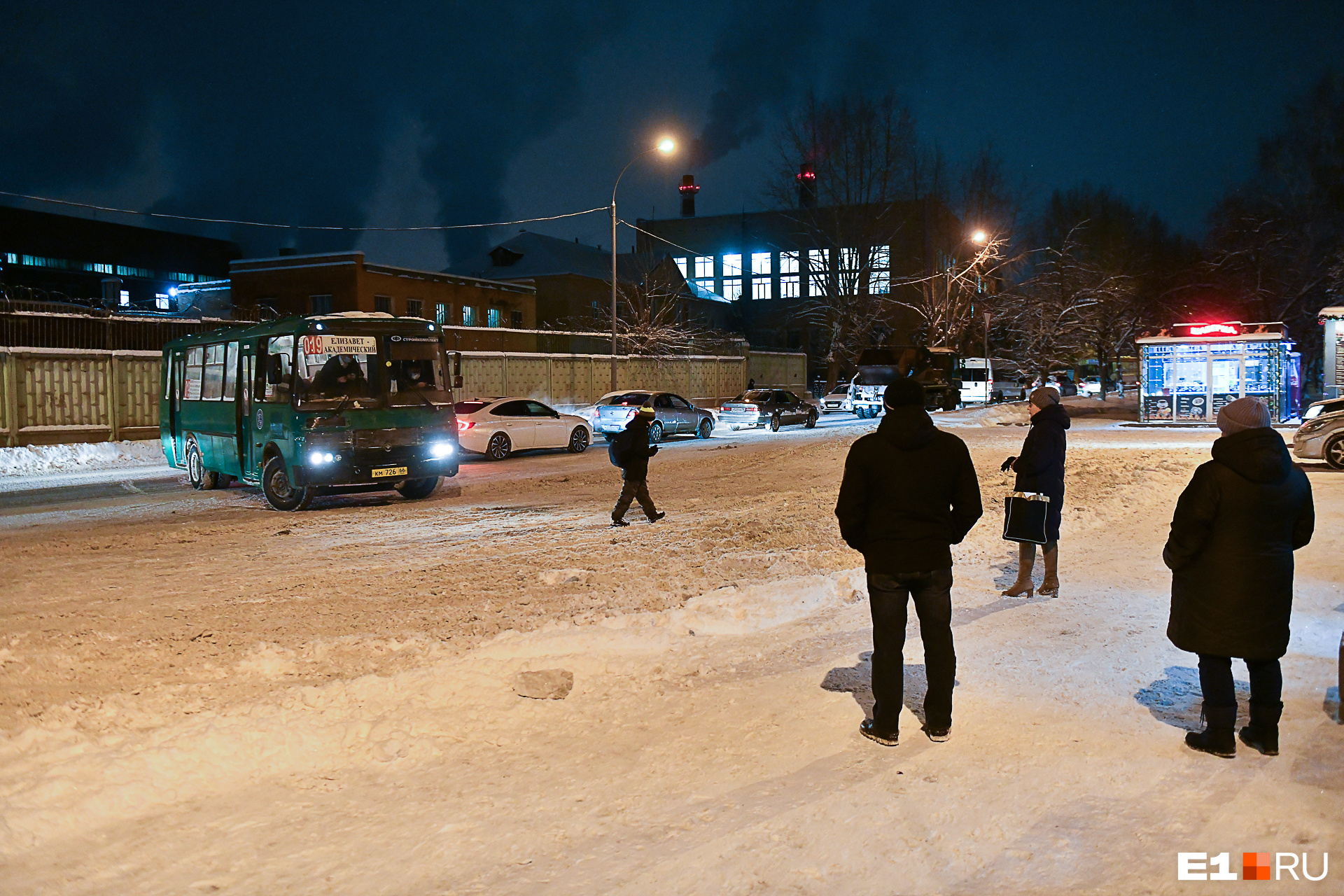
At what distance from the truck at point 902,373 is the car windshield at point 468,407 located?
800 inches

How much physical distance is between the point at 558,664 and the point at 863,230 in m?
47.5

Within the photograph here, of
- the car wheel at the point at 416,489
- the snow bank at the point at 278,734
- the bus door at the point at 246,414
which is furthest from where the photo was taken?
the car wheel at the point at 416,489

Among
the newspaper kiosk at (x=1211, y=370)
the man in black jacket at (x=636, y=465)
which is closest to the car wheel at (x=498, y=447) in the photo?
the man in black jacket at (x=636, y=465)

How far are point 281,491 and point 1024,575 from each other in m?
10.5

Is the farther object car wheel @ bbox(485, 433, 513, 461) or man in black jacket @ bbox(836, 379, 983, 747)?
car wheel @ bbox(485, 433, 513, 461)

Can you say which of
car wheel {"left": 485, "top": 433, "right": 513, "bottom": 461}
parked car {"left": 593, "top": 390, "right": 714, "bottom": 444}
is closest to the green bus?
car wheel {"left": 485, "top": 433, "right": 513, "bottom": 461}

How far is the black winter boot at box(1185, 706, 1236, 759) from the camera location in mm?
4773

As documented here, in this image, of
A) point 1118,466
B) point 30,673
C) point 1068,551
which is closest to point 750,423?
point 1118,466

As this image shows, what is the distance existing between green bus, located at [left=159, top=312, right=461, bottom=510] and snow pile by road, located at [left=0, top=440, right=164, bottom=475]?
7.14m

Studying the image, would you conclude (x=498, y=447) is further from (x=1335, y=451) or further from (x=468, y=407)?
(x=1335, y=451)

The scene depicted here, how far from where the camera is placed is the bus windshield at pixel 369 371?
13.7 metres

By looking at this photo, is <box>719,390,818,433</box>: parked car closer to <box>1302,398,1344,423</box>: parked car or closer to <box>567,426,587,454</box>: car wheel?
<box>567,426,587,454</box>: car wheel

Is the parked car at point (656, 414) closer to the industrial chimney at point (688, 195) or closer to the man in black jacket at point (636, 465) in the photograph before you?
the man in black jacket at point (636, 465)

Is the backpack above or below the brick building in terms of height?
below
